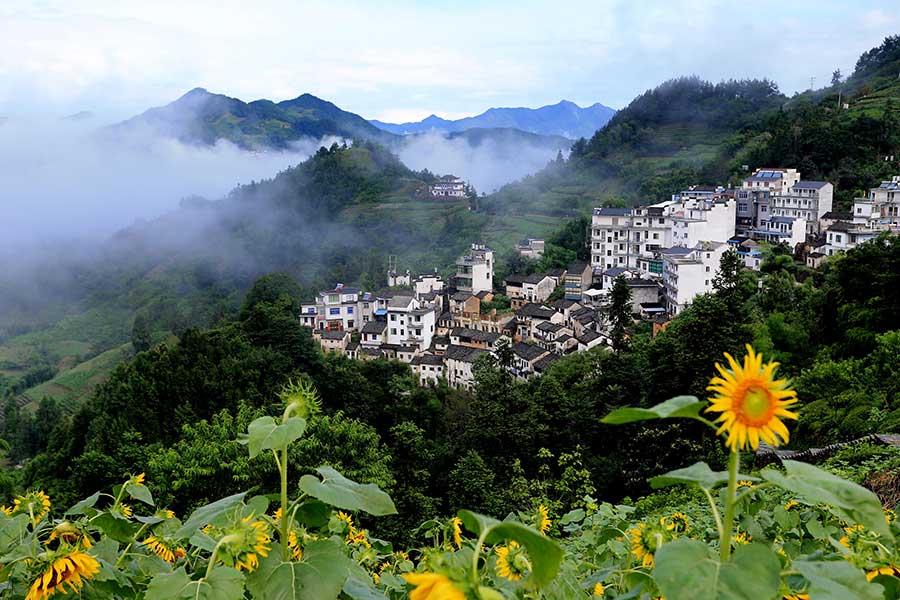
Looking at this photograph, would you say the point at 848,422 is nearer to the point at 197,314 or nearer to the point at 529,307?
the point at 529,307

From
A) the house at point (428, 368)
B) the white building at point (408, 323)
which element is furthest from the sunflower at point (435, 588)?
the white building at point (408, 323)

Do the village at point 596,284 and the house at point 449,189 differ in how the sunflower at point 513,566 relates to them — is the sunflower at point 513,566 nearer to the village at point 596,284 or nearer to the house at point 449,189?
the village at point 596,284

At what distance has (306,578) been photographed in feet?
3.29

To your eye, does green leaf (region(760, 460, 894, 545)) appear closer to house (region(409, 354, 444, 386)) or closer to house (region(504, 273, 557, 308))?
house (region(409, 354, 444, 386))

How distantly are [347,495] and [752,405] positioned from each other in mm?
569

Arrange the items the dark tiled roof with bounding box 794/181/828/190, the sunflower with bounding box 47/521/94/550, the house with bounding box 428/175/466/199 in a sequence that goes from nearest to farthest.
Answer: the sunflower with bounding box 47/521/94/550
the dark tiled roof with bounding box 794/181/828/190
the house with bounding box 428/175/466/199

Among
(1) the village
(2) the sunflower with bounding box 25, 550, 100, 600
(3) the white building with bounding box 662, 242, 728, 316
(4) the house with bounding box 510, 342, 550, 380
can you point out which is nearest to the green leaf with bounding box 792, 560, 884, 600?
(2) the sunflower with bounding box 25, 550, 100, 600

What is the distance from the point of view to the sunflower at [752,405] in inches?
Answer: 32.6

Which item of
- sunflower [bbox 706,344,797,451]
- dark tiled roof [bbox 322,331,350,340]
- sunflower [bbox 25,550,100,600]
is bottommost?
dark tiled roof [bbox 322,331,350,340]

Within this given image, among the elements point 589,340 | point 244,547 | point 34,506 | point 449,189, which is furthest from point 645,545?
point 449,189

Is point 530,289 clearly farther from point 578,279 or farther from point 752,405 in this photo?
point 752,405

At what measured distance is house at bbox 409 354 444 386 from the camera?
79.5 feet

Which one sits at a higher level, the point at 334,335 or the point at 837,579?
the point at 837,579

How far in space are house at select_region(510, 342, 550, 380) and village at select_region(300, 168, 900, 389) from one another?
0.03m
